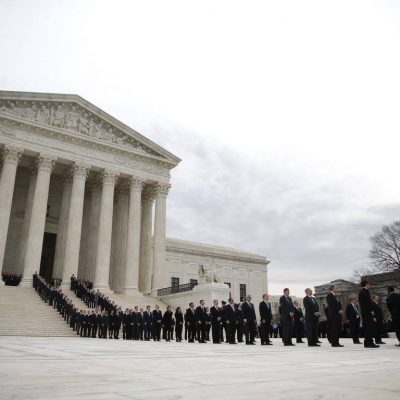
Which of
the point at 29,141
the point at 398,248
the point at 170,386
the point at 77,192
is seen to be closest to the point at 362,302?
the point at 170,386

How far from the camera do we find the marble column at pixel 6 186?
26250mm

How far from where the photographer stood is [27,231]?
28.2 m

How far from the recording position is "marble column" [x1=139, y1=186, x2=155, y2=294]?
3405cm

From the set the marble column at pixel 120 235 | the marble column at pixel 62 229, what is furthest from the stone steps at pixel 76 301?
the marble column at pixel 120 235

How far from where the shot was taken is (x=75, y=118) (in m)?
31.8

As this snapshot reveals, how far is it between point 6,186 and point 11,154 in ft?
8.15

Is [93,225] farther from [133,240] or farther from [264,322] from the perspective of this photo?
[264,322]

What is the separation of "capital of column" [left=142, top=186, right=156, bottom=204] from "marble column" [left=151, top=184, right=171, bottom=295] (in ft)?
2.97

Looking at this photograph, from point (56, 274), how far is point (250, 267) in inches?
1355

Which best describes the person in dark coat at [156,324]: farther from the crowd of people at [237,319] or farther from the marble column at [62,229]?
the marble column at [62,229]

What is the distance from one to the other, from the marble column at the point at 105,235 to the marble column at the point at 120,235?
2376 mm

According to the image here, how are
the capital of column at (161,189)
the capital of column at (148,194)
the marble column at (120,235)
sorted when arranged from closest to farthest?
the marble column at (120,235)
the capital of column at (161,189)
the capital of column at (148,194)

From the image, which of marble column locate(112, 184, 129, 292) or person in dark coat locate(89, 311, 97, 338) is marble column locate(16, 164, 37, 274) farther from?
person in dark coat locate(89, 311, 97, 338)

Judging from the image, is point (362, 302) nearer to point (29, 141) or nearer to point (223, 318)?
point (223, 318)
